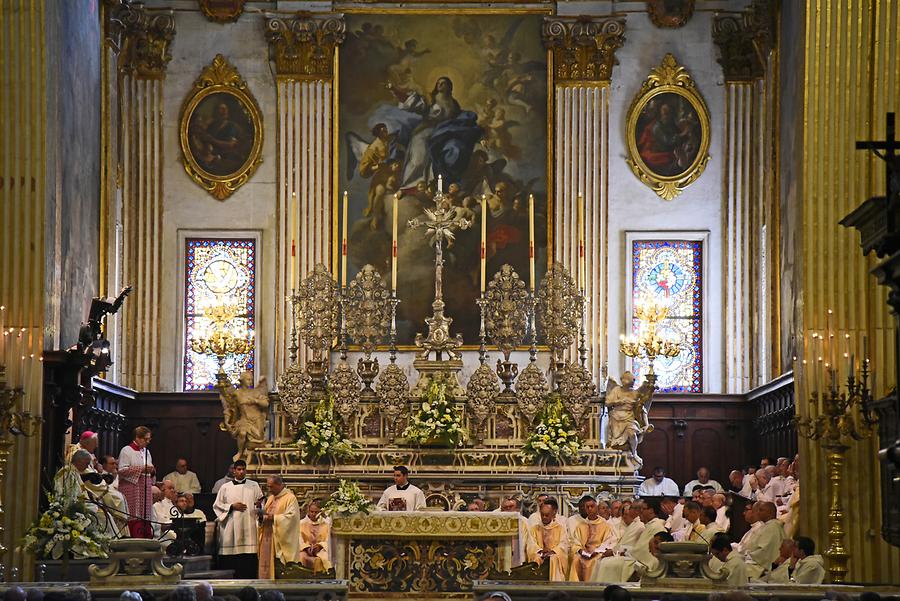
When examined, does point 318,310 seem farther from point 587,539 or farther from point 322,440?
point 587,539

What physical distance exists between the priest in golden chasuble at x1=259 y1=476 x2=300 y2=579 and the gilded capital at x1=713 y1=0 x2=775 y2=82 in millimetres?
12110

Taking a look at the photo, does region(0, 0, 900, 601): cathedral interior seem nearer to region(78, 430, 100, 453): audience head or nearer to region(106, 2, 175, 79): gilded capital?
region(106, 2, 175, 79): gilded capital

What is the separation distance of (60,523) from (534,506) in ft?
20.9

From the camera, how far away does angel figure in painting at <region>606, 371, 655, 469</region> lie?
21469mm

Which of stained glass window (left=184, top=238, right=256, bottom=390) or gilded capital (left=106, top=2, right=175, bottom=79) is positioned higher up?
gilded capital (left=106, top=2, right=175, bottom=79)

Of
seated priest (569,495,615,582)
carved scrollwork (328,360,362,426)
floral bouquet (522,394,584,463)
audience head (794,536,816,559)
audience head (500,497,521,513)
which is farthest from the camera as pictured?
carved scrollwork (328,360,362,426)

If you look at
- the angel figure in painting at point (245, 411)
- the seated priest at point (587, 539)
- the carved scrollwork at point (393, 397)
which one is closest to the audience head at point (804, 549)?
the seated priest at point (587, 539)

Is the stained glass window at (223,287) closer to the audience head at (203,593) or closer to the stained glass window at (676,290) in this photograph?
the stained glass window at (676,290)

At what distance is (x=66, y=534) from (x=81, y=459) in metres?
0.80

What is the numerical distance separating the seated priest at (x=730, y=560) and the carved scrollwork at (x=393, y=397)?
6.63 meters

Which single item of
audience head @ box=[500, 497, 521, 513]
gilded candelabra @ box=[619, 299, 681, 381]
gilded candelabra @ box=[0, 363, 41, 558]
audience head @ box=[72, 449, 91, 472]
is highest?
gilded candelabra @ box=[619, 299, 681, 381]

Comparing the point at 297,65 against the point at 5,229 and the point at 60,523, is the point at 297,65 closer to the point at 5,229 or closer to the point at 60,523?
the point at 5,229

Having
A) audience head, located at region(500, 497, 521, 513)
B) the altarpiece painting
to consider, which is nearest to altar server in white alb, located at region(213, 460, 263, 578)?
audience head, located at region(500, 497, 521, 513)

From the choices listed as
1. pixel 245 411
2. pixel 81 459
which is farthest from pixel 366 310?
pixel 81 459
